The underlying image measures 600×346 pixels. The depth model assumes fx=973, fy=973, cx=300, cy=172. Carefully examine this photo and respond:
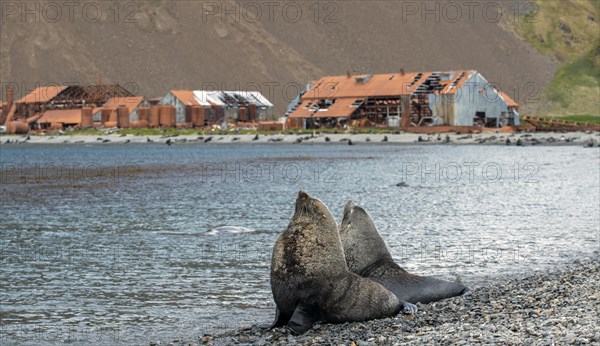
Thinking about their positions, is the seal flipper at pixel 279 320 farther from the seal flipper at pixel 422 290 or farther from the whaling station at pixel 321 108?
the whaling station at pixel 321 108

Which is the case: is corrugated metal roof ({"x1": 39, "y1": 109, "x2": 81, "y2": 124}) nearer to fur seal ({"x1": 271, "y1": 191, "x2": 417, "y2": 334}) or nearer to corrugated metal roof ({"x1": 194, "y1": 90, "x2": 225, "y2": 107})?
corrugated metal roof ({"x1": 194, "y1": 90, "x2": 225, "y2": 107})

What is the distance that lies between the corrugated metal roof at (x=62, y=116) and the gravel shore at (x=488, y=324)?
116246mm

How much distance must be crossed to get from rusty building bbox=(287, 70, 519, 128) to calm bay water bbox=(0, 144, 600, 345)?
1512 inches

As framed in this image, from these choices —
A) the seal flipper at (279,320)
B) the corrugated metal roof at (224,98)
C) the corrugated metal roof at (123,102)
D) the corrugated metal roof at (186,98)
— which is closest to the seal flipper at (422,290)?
the seal flipper at (279,320)

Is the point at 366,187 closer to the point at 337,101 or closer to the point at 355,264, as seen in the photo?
the point at 355,264

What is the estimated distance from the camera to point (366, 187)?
43.9 metres

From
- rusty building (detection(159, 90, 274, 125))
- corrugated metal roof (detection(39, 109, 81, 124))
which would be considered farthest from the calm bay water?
corrugated metal roof (detection(39, 109, 81, 124))

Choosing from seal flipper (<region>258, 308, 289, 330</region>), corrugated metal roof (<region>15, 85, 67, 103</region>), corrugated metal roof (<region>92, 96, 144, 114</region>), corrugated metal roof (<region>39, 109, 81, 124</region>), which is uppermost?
corrugated metal roof (<region>15, 85, 67, 103</region>)

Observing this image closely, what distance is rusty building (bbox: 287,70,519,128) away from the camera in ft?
329

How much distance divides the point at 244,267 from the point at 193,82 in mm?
174888

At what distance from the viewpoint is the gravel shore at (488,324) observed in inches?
383

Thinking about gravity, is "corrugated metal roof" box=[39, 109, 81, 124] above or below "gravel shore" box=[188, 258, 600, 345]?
above

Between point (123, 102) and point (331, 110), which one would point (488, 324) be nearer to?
point (331, 110)

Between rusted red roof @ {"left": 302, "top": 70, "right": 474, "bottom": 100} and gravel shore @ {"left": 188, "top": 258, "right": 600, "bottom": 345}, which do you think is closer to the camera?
gravel shore @ {"left": 188, "top": 258, "right": 600, "bottom": 345}
